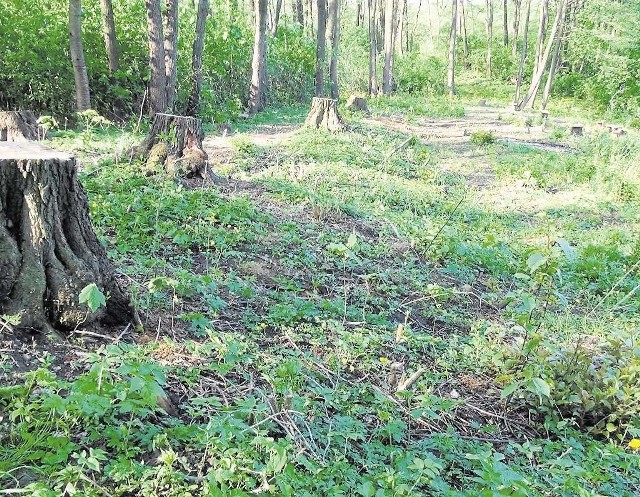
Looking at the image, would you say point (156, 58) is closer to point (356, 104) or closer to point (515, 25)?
point (356, 104)

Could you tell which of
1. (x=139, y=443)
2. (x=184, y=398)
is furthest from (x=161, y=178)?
(x=139, y=443)

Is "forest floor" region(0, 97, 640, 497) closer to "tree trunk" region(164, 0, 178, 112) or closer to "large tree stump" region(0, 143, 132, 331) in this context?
"large tree stump" region(0, 143, 132, 331)

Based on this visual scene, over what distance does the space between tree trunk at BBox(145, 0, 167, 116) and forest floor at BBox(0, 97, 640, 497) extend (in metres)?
3.54

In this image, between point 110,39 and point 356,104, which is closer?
point 110,39

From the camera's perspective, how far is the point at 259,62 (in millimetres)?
15102

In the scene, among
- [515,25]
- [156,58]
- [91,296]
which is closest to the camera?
[91,296]

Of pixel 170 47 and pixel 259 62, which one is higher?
pixel 259 62

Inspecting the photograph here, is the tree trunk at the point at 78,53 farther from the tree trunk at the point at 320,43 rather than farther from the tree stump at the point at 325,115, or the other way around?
the tree trunk at the point at 320,43

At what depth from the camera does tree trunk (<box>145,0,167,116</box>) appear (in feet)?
32.7

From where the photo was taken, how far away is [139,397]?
2.19m

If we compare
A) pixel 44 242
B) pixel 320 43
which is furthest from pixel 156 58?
pixel 44 242

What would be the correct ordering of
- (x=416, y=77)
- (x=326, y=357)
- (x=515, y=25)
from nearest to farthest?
(x=326, y=357) < (x=416, y=77) < (x=515, y=25)

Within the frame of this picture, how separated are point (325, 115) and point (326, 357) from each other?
9528 millimetres

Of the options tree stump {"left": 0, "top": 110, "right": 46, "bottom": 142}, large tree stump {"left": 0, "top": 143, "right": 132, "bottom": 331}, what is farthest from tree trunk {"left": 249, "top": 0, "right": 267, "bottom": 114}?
large tree stump {"left": 0, "top": 143, "right": 132, "bottom": 331}
